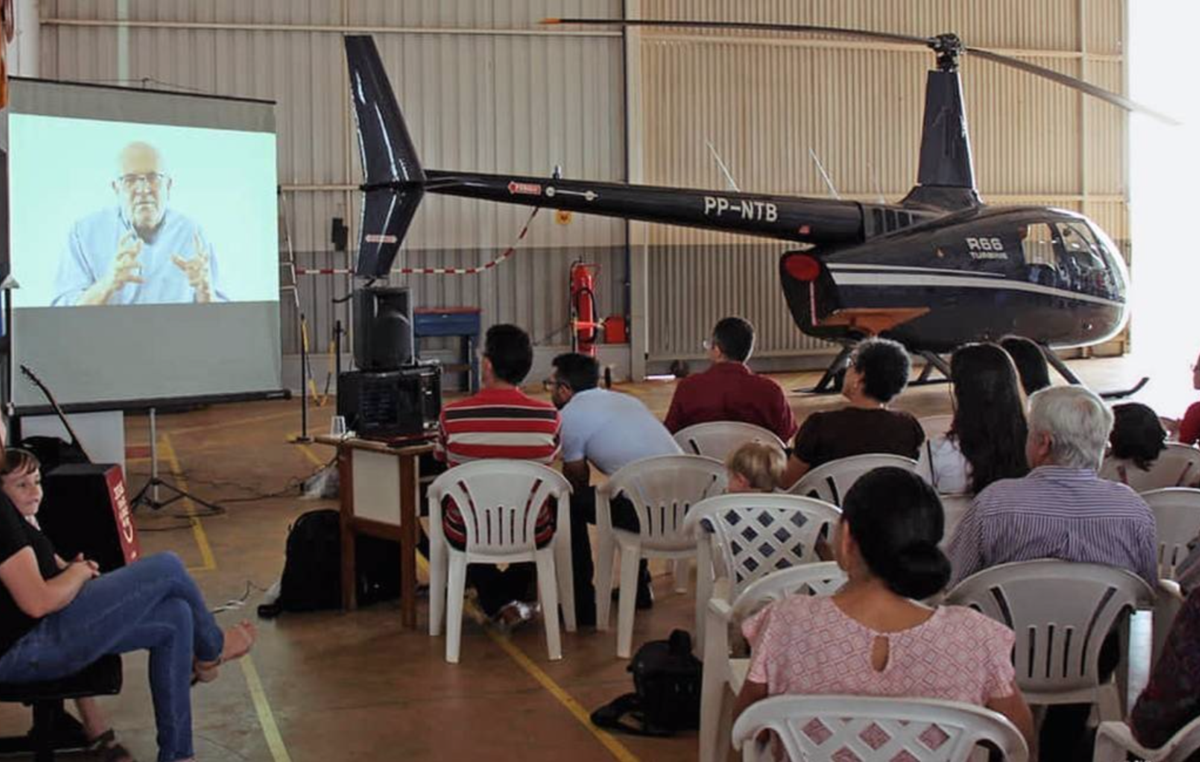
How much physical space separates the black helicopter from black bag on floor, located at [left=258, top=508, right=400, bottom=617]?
538 cm

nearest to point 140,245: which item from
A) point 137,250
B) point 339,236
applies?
point 137,250

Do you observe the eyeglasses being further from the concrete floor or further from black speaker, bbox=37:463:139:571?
black speaker, bbox=37:463:139:571

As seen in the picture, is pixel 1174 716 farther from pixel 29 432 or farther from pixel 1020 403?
pixel 29 432

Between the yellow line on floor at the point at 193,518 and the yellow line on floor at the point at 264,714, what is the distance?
5.46ft

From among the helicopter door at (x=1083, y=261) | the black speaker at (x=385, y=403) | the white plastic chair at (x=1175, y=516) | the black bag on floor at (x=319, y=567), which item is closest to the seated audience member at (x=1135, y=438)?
the white plastic chair at (x=1175, y=516)

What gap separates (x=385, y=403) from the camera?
563cm

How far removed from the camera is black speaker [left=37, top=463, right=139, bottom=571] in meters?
4.43

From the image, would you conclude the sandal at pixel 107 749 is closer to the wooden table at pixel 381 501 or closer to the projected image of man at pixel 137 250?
the wooden table at pixel 381 501

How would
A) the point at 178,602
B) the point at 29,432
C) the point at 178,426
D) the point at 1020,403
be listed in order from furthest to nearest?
the point at 178,426, the point at 29,432, the point at 1020,403, the point at 178,602

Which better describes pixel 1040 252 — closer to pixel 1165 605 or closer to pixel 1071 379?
pixel 1071 379

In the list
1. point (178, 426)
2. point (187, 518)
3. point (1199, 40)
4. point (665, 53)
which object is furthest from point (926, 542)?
point (1199, 40)

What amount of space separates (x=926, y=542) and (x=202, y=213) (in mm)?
6462

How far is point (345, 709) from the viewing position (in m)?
4.23

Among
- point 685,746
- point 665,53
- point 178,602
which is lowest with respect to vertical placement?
point 685,746
